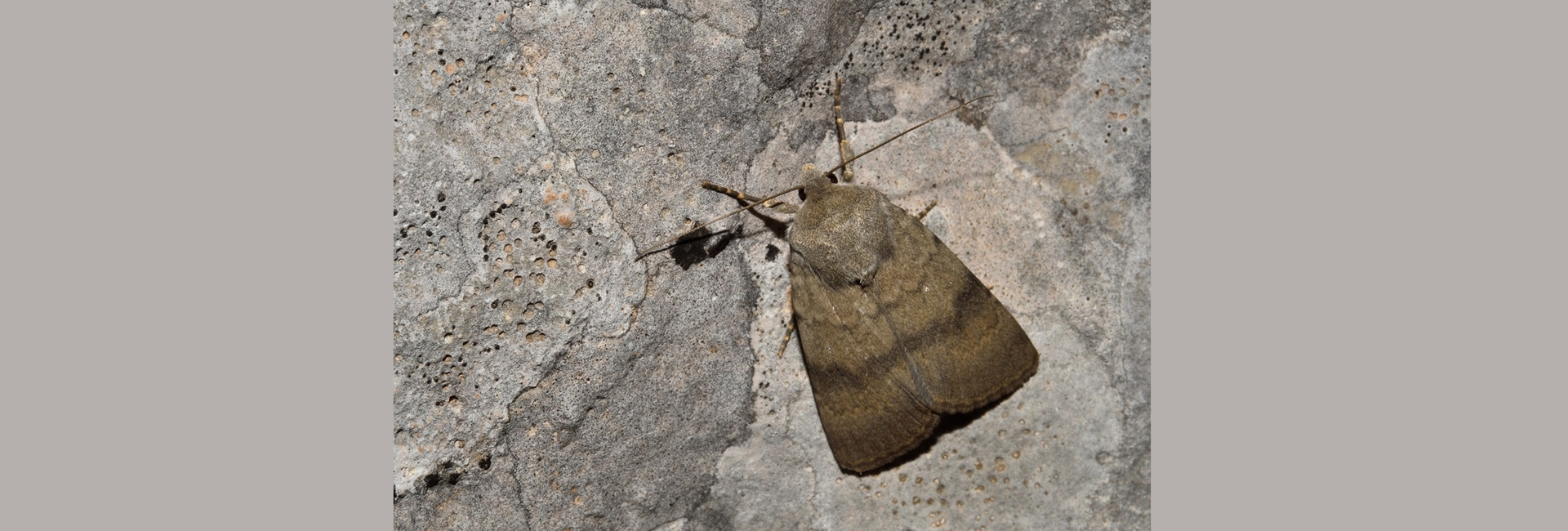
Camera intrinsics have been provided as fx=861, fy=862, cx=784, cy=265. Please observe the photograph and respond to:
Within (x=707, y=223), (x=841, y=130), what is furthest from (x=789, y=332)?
(x=841, y=130)

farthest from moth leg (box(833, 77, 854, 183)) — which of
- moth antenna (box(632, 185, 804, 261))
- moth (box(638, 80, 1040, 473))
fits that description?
moth antenna (box(632, 185, 804, 261))

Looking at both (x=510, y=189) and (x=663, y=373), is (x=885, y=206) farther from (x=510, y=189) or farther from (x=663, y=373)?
(x=510, y=189)

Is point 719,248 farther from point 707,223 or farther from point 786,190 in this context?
point 786,190

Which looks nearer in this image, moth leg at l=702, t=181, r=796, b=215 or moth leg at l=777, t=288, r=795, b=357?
moth leg at l=702, t=181, r=796, b=215

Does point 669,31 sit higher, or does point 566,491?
point 669,31

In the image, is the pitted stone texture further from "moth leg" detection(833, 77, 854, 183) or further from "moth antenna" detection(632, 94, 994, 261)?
"moth leg" detection(833, 77, 854, 183)

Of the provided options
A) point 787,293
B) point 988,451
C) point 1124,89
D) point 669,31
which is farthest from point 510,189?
point 1124,89

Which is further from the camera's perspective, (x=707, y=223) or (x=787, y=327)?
(x=787, y=327)
